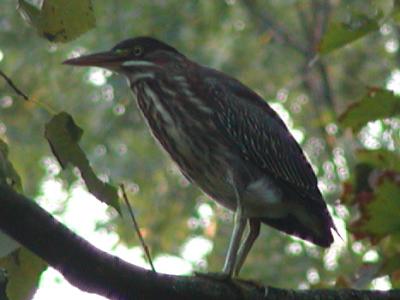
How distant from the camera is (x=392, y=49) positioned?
13602 millimetres

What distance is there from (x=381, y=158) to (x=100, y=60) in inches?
53.1

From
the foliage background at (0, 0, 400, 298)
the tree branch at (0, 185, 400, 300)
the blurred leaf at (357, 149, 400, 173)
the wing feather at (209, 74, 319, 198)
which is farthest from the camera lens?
the foliage background at (0, 0, 400, 298)

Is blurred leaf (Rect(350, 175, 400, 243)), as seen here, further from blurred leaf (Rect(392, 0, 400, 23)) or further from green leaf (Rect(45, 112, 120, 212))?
green leaf (Rect(45, 112, 120, 212))

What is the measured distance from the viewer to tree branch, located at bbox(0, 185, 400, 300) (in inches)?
110

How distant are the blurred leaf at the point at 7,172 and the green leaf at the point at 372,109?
1404mm

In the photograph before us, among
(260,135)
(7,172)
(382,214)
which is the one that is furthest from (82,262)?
(260,135)

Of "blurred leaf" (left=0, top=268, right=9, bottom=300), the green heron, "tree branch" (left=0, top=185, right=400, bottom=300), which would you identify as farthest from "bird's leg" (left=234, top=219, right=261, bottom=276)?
"blurred leaf" (left=0, top=268, right=9, bottom=300)

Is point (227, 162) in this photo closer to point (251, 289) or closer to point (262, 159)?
point (262, 159)

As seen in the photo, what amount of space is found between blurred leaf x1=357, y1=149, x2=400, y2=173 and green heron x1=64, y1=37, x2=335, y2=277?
70cm

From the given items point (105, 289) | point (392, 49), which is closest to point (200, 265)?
point (392, 49)

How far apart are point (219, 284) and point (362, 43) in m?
10.4

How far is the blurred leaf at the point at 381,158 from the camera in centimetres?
413

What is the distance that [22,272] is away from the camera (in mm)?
3027

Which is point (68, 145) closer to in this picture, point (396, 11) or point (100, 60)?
point (396, 11)
